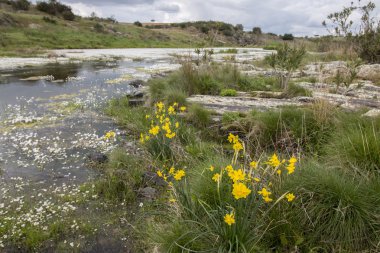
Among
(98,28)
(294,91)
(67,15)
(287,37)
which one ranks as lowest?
(294,91)

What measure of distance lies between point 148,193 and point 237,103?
15.4 feet

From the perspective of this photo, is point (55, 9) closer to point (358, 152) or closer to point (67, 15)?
point (67, 15)

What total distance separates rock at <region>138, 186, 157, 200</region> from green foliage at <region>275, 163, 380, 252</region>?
259cm

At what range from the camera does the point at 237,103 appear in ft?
31.5

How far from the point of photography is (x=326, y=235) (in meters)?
3.78

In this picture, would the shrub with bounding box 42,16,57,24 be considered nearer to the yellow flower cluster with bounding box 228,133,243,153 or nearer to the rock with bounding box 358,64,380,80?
the rock with bounding box 358,64,380,80

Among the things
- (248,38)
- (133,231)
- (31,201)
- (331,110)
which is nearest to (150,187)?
(133,231)

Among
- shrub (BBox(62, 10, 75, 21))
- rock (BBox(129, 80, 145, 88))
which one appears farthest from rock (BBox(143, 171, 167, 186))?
shrub (BBox(62, 10, 75, 21))

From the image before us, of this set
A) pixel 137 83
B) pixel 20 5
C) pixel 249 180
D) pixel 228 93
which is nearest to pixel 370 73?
pixel 228 93

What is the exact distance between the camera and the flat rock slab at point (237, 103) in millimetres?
8945

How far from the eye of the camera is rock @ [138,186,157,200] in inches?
228

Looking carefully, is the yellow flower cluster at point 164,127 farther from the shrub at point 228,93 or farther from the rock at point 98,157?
the shrub at point 228,93

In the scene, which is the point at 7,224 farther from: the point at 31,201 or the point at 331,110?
the point at 331,110

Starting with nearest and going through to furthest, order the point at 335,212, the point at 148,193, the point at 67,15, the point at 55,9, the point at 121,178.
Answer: the point at 335,212 → the point at 148,193 → the point at 121,178 → the point at 67,15 → the point at 55,9
